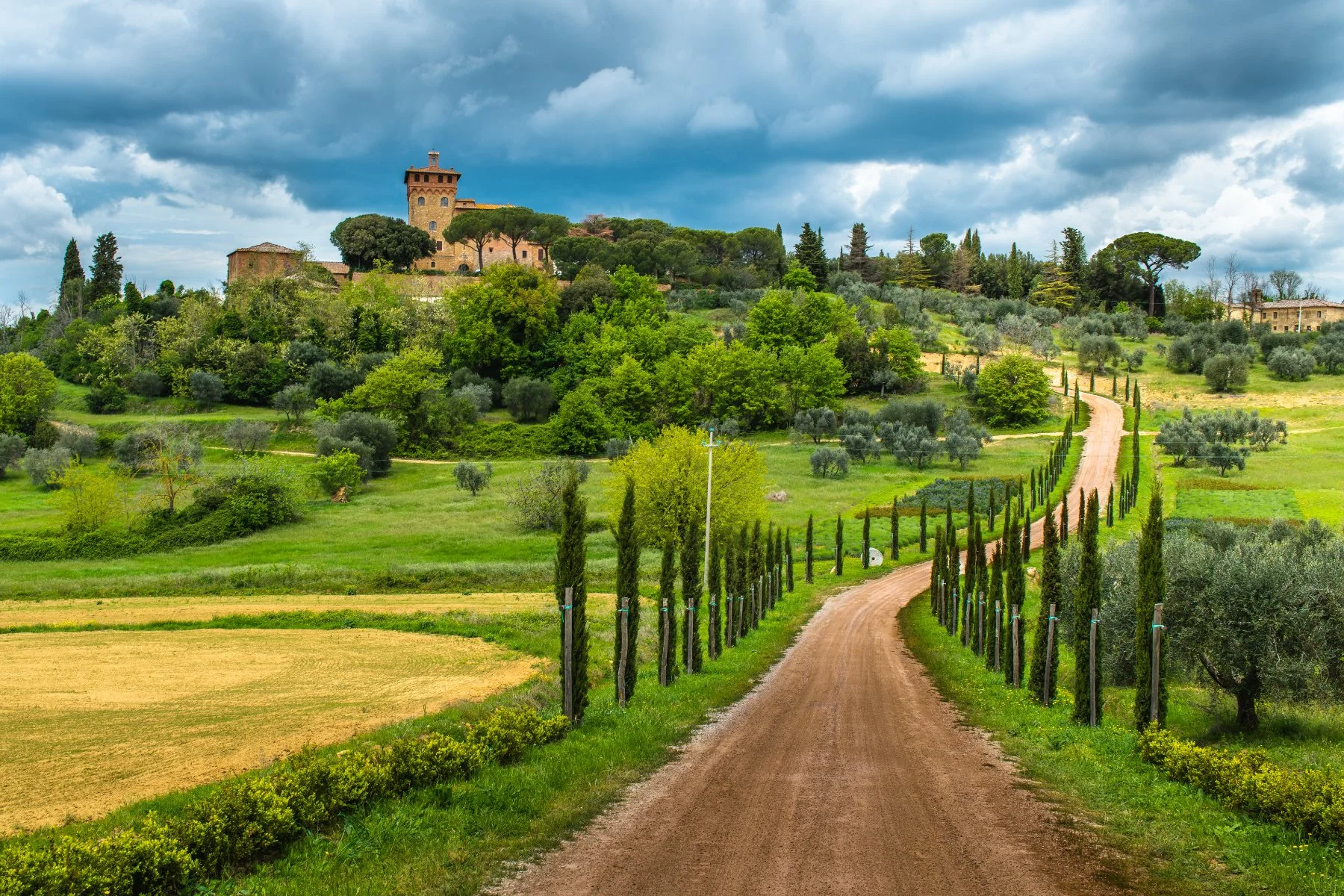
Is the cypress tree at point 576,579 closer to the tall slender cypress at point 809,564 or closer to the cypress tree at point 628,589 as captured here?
the cypress tree at point 628,589

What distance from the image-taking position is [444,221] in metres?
158

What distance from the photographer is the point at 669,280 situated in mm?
160500

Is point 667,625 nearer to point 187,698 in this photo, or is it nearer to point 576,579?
point 576,579

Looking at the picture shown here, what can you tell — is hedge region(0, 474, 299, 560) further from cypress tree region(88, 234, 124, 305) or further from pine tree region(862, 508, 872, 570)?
cypress tree region(88, 234, 124, 305)

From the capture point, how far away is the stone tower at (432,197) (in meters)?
156

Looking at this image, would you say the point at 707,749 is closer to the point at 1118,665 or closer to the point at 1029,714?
the point at 1029,714

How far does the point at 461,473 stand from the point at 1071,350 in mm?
101469

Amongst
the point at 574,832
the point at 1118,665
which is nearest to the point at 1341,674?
the point at 1118,665

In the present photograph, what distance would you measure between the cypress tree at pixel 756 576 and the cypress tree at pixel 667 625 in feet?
42.6

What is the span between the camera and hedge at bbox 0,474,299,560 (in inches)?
2290

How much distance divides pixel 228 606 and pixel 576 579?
29.7 m

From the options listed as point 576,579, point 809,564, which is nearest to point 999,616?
point 576,579

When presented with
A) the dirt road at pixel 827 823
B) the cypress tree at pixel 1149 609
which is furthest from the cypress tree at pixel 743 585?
the cypress tree at pixel 1149 609

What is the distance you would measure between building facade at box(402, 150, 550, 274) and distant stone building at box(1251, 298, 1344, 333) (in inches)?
5013
